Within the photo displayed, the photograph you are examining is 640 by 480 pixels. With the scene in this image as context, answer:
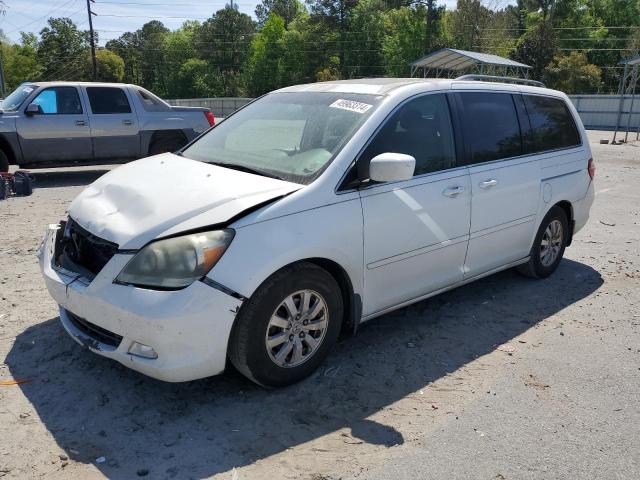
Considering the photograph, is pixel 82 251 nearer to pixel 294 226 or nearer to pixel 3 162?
pixel 294 226

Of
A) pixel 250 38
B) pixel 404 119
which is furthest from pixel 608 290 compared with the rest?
pixel 250 38

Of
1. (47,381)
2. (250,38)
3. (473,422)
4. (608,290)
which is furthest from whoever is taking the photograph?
(250,38)

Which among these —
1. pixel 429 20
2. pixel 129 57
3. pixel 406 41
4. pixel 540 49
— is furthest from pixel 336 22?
pixel 129 57

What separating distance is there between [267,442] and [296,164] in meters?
1.72

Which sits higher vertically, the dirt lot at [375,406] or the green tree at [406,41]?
the green tree at [406,41]

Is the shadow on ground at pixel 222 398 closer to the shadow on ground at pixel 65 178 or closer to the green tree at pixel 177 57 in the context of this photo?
the shadow on ground at pixel 65 178

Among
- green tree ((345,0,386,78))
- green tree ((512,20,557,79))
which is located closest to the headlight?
green tree ((512,20,557,79))

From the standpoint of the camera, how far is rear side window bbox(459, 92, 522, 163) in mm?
4496

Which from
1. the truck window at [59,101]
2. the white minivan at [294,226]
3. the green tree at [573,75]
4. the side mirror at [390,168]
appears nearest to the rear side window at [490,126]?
the white minivan at [294,226]

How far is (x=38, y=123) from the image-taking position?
403 inches

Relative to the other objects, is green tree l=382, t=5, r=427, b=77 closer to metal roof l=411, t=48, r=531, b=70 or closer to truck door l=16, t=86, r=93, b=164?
metal roof l=411, t=48, r=531, b=70

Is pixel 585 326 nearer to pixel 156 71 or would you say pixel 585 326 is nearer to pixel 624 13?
pixel 624 13

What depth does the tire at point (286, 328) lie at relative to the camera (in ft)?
10.4

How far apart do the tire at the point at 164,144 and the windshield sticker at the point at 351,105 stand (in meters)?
7.98
